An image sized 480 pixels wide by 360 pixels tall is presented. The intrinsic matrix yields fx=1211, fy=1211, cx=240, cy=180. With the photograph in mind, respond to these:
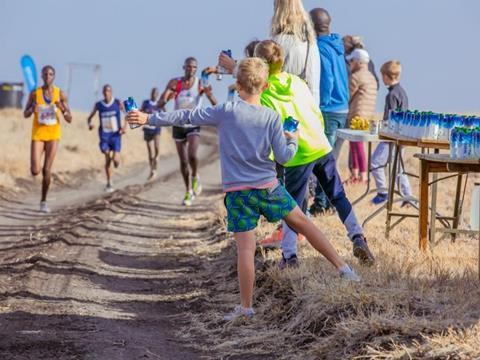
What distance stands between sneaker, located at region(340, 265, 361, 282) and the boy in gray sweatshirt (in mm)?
613

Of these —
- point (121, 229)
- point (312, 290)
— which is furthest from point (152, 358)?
point (121, 229)

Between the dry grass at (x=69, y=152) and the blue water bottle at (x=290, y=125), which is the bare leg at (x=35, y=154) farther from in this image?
the blue water bottle at (x=290, y=125)

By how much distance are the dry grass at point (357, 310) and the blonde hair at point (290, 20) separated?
1.88m

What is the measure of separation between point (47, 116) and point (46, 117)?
0.02 meters

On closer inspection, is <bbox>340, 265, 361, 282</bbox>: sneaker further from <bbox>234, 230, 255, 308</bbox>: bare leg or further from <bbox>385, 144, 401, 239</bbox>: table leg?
<bbox>385, 144, 401, 239</bbox>: table leg

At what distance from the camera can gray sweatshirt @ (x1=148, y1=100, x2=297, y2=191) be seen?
8391mm

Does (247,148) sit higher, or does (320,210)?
(247,148)

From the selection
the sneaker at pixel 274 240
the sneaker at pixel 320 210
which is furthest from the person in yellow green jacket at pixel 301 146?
the sneaker at pixel 320 210

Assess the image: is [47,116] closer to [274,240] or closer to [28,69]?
[28,69]

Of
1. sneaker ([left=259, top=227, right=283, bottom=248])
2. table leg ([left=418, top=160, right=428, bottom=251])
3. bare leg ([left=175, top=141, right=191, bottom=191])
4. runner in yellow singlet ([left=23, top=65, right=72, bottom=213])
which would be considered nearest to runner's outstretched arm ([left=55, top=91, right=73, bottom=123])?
runner in yellow singlet ([left=23, top=65, right=72, bottom=213])

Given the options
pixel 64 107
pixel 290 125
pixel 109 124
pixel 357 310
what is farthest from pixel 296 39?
pixel 109 124

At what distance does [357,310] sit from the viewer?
761cm

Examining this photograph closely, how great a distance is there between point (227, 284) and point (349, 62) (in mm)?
5851

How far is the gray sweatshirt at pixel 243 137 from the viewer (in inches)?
330
